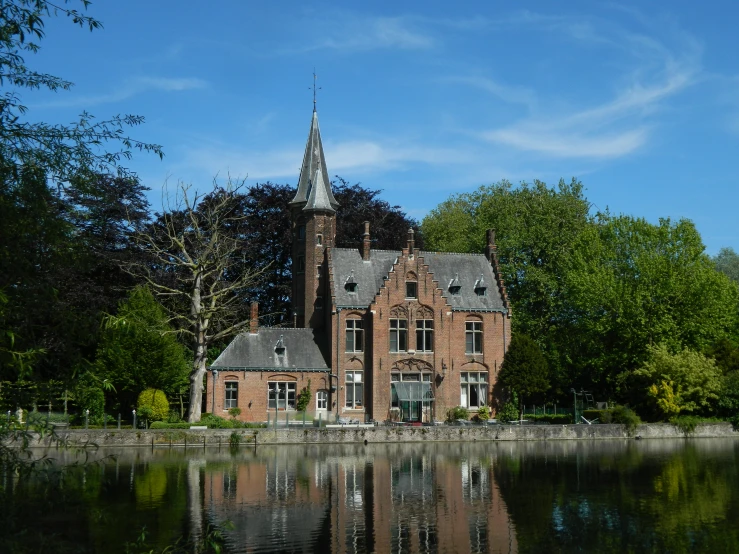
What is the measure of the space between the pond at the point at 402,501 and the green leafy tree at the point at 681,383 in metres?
7.43

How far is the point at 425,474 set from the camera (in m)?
23.6

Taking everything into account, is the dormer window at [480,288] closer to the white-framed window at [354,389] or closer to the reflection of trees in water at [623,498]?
the white-framed window at [354,389]

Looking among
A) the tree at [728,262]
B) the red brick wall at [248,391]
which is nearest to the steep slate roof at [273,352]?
the red brick wall at [248,391]

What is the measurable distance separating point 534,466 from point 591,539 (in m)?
10.9

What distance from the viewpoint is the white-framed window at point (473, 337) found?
41594 mm

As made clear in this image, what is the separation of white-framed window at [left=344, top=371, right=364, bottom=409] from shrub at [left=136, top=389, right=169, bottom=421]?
910cm

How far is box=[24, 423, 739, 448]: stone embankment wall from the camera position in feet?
102

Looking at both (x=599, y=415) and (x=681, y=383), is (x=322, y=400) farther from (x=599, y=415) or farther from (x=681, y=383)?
(x=681, y=383)

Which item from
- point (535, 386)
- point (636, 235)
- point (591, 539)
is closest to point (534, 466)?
point (591, 539)

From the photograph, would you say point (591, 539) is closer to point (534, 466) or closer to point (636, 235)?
point (534, 466)

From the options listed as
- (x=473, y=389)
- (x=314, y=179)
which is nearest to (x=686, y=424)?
(x=473, y=389)

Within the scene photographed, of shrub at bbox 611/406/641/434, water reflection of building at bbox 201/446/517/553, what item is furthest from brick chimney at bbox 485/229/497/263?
water reflection of building at bbox 201/446/517/553

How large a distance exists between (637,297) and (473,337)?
8.37 m

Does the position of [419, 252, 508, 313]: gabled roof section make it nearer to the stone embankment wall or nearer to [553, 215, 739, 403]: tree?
[553, 215, 739, 403]: tree
